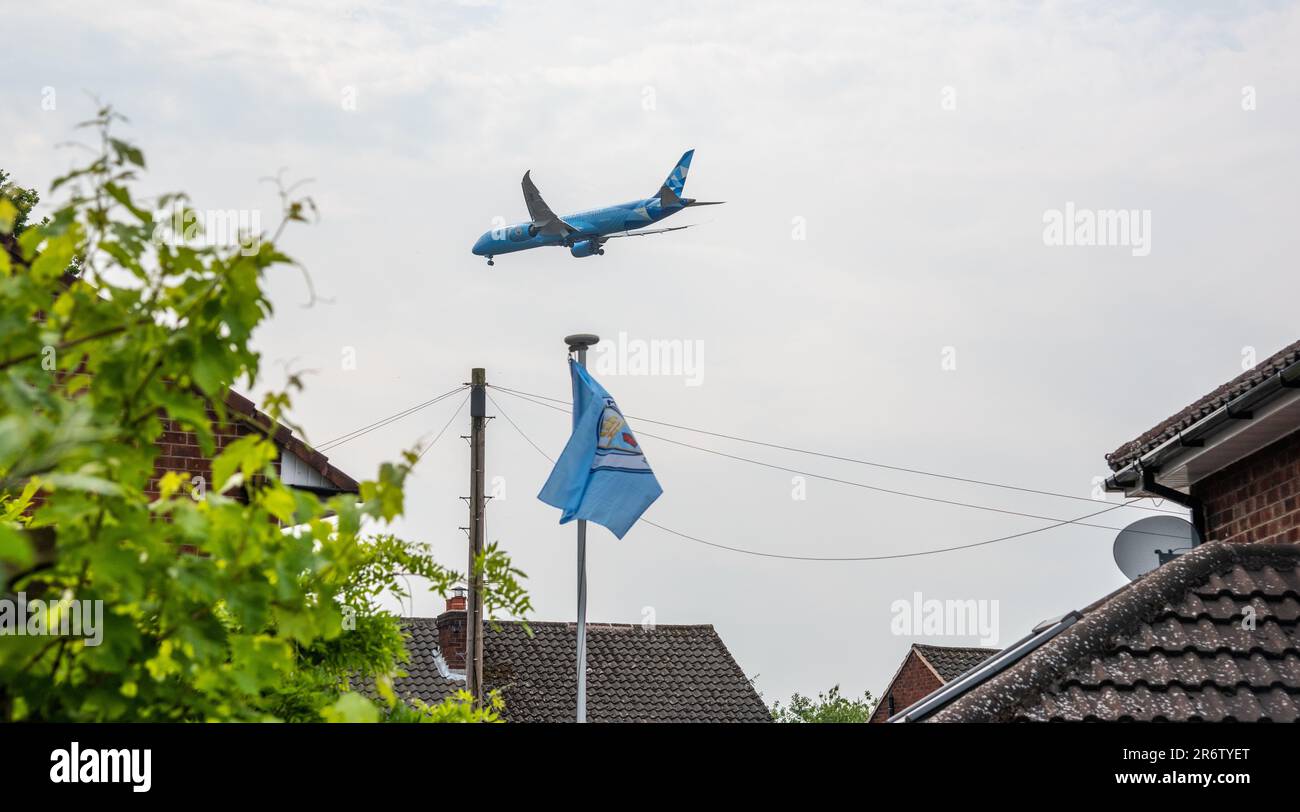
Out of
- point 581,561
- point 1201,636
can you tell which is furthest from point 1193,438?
point 581,561

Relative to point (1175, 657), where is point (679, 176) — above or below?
above

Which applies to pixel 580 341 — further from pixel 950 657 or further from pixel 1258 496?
pixel 950 657

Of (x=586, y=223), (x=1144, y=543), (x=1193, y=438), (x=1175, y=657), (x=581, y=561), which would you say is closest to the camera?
(x=1175, y=657)

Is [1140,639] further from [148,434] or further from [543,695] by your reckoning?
[543,695]

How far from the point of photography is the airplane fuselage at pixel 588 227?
42.5 metres

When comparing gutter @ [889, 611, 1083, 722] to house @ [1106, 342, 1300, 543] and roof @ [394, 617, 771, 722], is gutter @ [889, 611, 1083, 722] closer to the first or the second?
house @ [1106, 342, 1300, 543]

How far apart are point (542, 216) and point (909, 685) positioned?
1963cm

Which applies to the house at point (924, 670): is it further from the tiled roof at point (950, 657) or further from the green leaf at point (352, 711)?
the green leaf at point (352, 711)

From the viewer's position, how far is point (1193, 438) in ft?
26.7

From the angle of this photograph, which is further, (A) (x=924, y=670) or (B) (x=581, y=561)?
(A) (x=924, y=670)

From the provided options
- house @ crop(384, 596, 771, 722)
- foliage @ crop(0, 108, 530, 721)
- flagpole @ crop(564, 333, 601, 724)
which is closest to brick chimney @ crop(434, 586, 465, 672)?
house @ crop(384, 596, 771, 722)

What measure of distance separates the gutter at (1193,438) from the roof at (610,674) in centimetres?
1811

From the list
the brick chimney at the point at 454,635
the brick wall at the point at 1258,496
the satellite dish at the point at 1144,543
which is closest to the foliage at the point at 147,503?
the brick wall at the point at 1258,496
